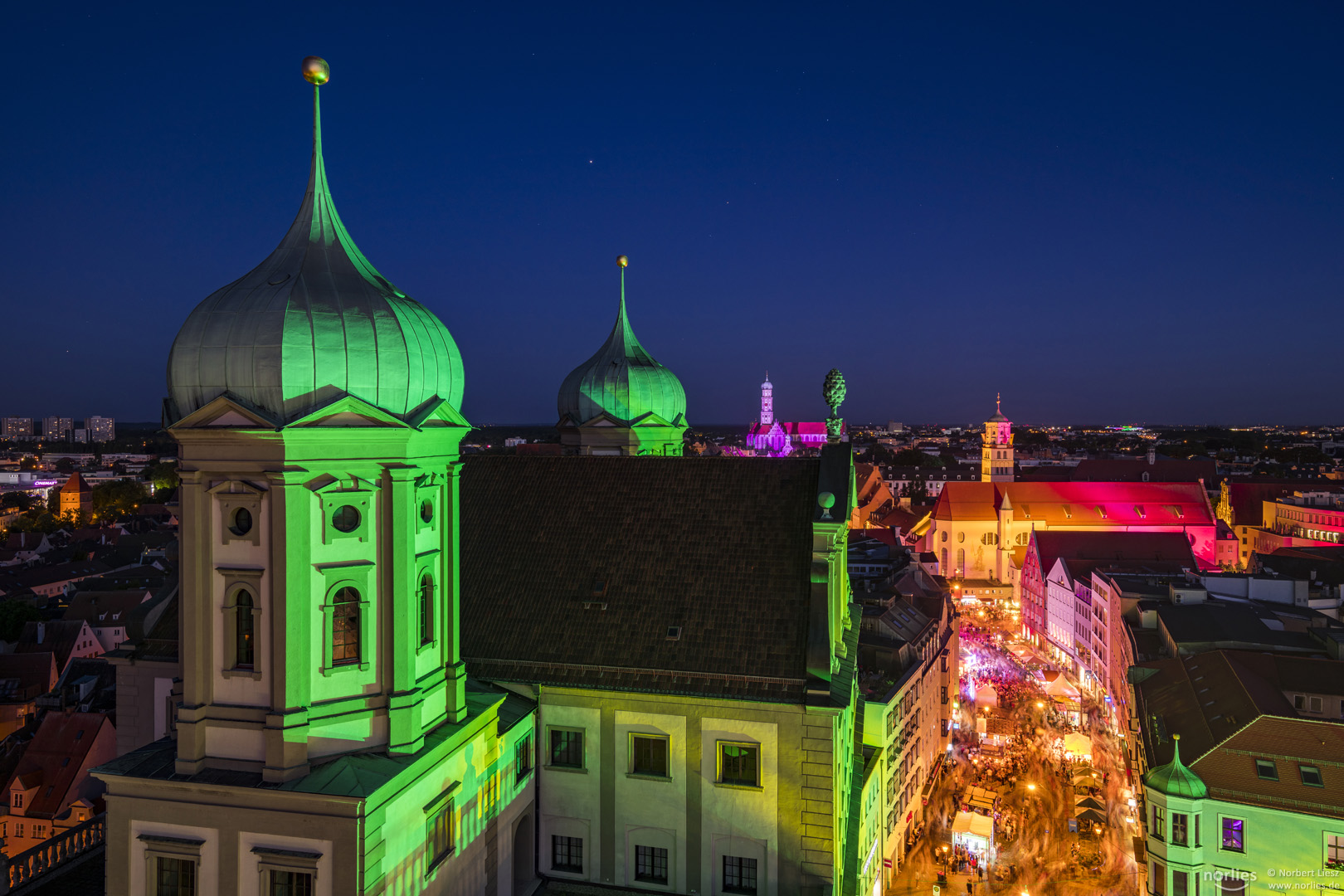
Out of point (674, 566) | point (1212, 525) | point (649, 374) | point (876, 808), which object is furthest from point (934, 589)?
point (1212, 525)

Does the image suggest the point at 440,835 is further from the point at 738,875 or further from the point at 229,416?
the point at 229,416

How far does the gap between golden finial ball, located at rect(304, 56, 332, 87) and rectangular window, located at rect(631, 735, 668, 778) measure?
16.3 m

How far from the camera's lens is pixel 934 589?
229ft

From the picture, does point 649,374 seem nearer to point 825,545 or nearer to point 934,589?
point 825,545

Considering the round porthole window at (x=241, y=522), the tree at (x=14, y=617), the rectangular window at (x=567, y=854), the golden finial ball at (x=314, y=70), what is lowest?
the tree at (x=14, y=617)

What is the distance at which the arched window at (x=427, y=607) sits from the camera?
61.3 feet

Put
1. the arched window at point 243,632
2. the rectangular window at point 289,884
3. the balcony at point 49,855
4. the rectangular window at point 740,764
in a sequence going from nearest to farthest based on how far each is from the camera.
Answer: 1. the rectangular window at point 289,884
2. the arched window at point 243,632
3. the balcony at point 49,855
4. the rectangular window at point 740,764

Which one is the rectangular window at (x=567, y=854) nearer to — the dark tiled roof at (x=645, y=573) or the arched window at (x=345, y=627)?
the dark tiled roof at (x=645, y=573)

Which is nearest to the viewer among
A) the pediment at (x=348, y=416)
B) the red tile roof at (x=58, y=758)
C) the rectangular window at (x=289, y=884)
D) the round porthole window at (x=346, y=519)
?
the rectangular window at (x=289, y=884)

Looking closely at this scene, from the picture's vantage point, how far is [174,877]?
52.2ft

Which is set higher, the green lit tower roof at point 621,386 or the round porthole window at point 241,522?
the green lit tower roof at point 621,386

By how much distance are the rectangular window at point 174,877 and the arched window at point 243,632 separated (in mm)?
3550

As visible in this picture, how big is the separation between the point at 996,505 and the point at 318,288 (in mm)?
105393

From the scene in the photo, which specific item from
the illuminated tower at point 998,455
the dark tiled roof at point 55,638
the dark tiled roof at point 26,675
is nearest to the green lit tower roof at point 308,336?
the dark tiled roof at point 26,675
